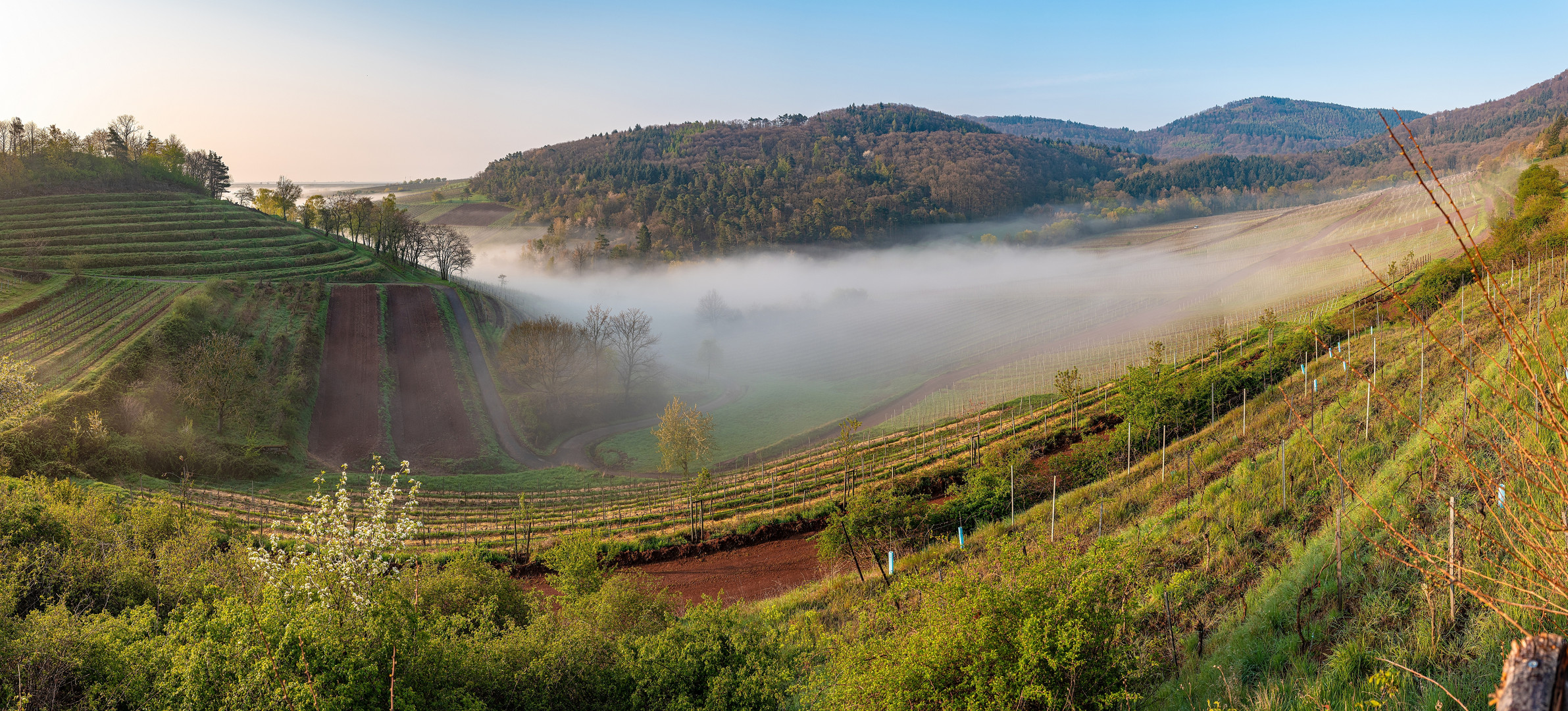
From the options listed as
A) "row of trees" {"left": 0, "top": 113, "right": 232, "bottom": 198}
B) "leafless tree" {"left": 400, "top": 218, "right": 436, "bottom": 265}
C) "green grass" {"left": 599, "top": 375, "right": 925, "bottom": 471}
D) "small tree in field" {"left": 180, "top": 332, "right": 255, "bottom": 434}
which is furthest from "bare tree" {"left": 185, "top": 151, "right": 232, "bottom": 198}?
"green grass" {"left": 599, "top": 375, "right": 925, "bottom": 471}

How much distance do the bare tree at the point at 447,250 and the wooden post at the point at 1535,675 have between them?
107 meters

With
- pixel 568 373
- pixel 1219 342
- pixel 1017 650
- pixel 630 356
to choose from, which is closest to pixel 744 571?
pixel 1017 650

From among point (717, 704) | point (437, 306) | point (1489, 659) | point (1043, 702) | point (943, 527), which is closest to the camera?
point (1489, 659)

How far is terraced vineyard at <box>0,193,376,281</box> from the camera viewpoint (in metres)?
65.1

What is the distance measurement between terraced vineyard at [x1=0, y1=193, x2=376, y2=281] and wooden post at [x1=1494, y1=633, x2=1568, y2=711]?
86989mm

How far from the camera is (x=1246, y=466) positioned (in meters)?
16.5

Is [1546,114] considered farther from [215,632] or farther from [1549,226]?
[215,632]

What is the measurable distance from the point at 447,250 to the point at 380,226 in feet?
30.8

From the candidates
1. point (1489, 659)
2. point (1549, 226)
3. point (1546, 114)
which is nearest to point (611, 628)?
point (1489, 659)

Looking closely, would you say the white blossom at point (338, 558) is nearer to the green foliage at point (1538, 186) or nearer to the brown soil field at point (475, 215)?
the green foliage at point (1538, 186)

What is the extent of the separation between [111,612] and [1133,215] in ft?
681

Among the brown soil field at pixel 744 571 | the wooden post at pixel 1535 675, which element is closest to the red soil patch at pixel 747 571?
the brown soil field at pixel 744 571

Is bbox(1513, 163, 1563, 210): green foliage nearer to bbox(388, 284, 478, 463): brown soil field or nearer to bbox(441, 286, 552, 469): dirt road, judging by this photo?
bbox(441, 286, 552, 469): dirt road

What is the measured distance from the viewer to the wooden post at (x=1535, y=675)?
265cm
